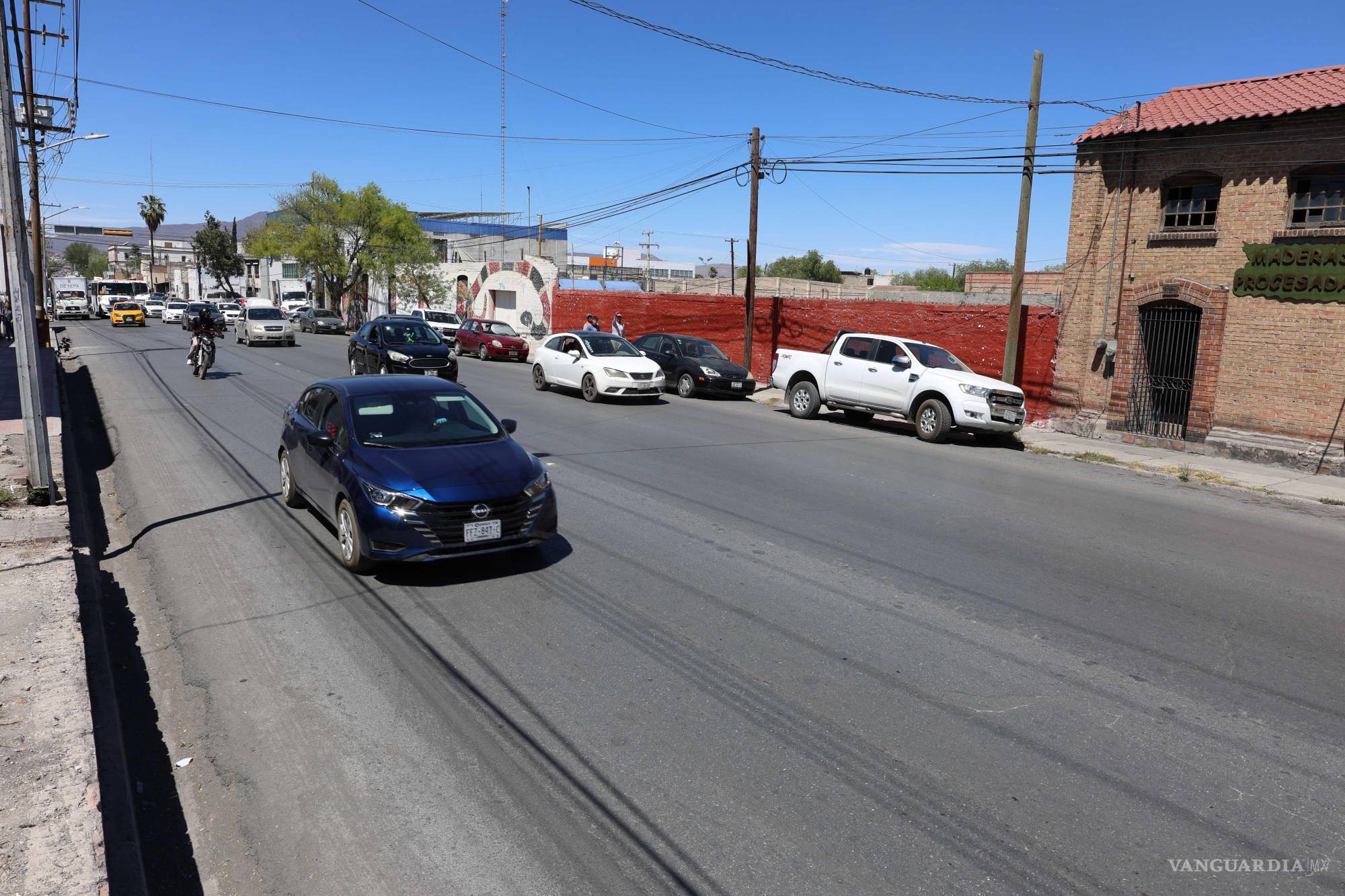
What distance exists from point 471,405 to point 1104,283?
14.4m

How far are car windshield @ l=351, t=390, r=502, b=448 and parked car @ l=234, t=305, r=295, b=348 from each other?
28.8 metres

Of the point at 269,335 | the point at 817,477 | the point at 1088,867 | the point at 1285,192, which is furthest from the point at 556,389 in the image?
the point at 1088,867

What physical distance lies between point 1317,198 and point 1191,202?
6.69 feet

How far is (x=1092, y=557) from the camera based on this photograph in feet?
27.9

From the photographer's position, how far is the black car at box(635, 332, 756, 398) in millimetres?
21688

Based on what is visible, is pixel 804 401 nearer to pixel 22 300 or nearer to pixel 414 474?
pixel 414 474

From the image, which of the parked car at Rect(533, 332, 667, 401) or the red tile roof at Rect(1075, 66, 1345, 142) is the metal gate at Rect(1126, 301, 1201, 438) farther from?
the parked car at Rect(533, 332, 667, 401)

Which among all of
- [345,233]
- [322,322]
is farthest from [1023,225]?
[345,233]

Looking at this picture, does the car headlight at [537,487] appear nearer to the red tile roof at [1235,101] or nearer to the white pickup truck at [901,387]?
the white pickup truck at [901,387]

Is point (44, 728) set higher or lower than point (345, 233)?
lower

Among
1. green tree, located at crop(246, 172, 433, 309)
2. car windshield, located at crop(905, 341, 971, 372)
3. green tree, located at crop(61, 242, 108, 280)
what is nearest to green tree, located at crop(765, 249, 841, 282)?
green tree, located at crop(246, 172, 433, 309)

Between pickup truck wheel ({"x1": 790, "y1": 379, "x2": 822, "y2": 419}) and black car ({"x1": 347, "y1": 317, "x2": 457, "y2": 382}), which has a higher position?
black car ({"x1": 347, "y1": 317, "x2": 457, "y2": 382})

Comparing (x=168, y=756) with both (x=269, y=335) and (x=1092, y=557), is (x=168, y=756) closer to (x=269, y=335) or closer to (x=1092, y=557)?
(x=1092, y=557)

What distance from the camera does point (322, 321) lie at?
154ft
